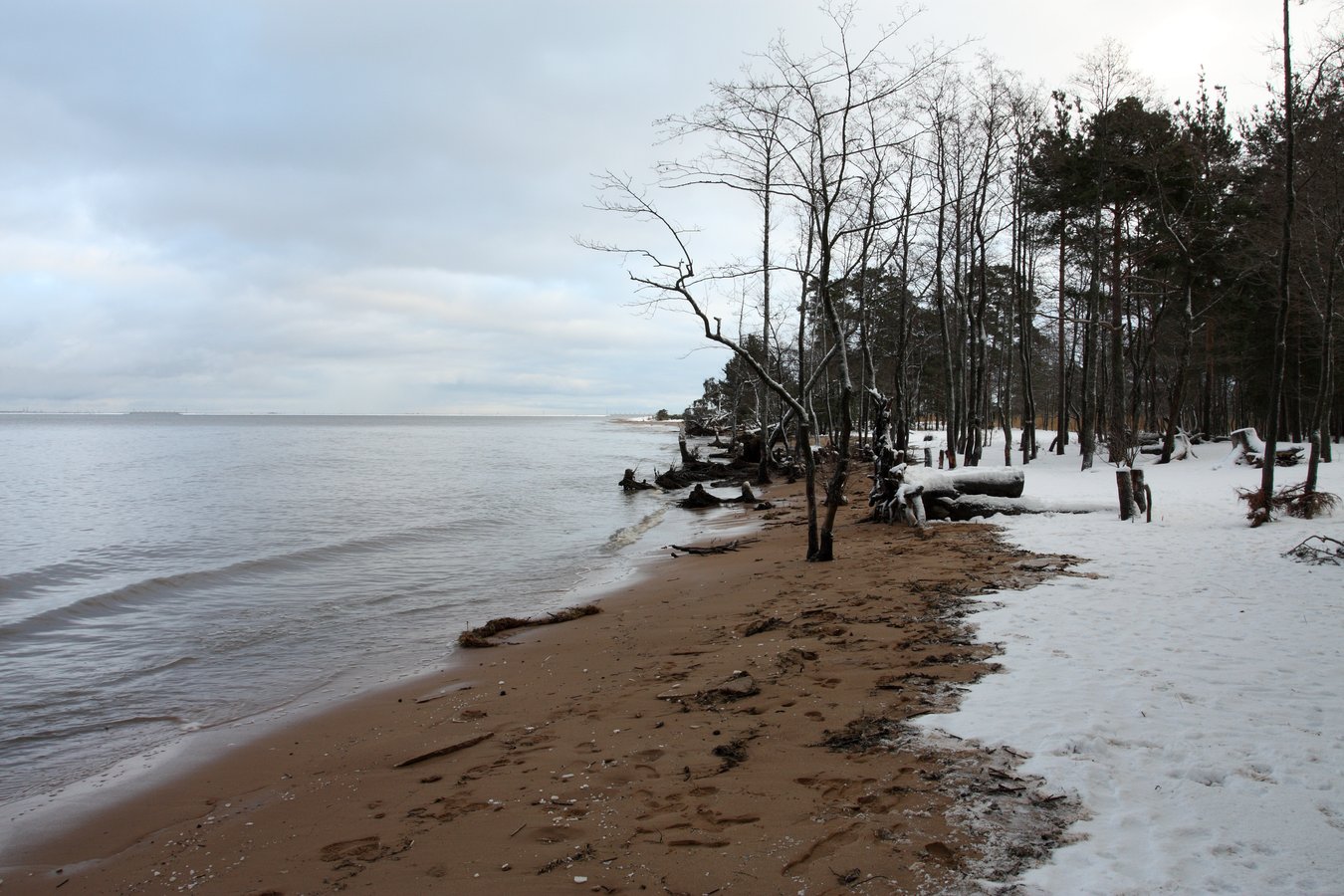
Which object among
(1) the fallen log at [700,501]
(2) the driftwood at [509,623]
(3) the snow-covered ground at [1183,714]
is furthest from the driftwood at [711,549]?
(1) the fallen log at [700,501]

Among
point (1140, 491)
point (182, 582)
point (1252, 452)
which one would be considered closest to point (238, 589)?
point (182, 582)

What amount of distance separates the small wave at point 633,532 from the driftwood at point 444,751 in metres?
10.5

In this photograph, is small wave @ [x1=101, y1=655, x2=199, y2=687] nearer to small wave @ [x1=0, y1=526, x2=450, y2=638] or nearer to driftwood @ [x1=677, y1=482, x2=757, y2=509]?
small wave @ [x1=0, y1=526, x2=450, y2=638]

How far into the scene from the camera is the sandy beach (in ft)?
10.4

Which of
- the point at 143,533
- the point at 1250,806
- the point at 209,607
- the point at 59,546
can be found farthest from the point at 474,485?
the point at 1250,806

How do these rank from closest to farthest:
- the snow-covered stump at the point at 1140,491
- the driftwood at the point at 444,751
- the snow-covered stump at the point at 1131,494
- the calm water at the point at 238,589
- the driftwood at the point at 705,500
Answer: the driftwood at the point at 444,751, the calm water at the point at 238,589, the snow-covered stump at the point at 1131,494, the snow-covered stump at the point at 1140,491, the driftwood at the point at 705,500

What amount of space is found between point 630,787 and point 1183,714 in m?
3.17

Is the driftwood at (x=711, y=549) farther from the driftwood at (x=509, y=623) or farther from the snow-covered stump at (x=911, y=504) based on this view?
the driftwood at (x=509, y=623)

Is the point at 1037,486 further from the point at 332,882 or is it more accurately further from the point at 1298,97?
the point at 332,882

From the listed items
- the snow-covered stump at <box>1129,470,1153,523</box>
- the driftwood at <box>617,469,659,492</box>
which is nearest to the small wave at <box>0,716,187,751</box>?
the snow-covered stump at <box>1129,470,1153,523</box>

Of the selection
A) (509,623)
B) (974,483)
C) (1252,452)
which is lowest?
(509,623)

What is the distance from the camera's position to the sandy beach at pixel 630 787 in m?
3.16

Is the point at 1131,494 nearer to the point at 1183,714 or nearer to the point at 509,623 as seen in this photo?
the point at 1183,714

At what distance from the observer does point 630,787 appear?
13.0 feet
